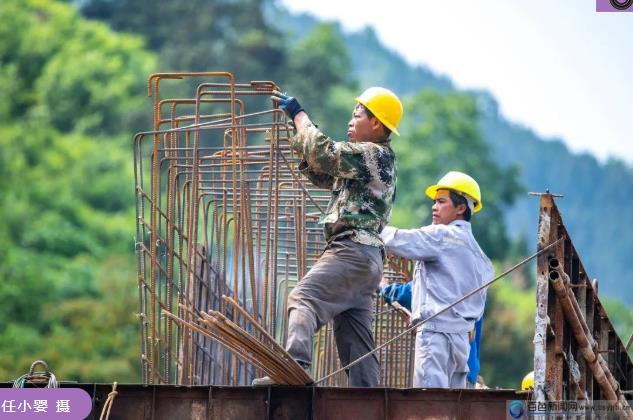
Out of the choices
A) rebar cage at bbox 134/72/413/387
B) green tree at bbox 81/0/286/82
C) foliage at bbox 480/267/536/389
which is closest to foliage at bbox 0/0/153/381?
green tree at bbox 81/0/286/82

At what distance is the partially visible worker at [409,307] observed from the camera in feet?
47.9

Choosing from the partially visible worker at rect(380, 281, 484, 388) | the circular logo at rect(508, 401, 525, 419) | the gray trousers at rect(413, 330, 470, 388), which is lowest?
the circular logo at rect(508, 401, 525, 419)

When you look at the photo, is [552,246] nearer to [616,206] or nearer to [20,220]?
[20,220]

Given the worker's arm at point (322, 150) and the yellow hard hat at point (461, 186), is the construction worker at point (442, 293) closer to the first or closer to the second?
the yellow hard hat at point (461, 186)

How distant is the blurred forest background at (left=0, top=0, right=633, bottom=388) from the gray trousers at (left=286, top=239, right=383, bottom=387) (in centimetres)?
4929

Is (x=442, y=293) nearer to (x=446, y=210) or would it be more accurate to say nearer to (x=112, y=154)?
(x=446, y=210)

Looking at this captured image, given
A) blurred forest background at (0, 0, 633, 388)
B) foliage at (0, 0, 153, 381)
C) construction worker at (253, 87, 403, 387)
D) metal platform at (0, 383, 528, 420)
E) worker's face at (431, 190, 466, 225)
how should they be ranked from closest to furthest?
metal platform at (0, 383, 528, 420) < construction worker at (253, 87, 403, 387) < worker's face at (431, 190, 466, 225) < foliage at (0, 0, 153, 381) < blurred forest background at (0, 0, 633, 388)

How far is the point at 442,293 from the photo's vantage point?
13.7 m

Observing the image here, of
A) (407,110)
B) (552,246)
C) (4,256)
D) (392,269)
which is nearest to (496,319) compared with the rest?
(4,256)

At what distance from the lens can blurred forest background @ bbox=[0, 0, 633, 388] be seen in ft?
235

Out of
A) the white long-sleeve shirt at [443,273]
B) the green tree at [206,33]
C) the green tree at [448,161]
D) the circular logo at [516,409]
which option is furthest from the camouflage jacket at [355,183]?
the green tree at [206,33]

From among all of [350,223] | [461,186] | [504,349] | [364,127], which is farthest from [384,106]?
[504,349]

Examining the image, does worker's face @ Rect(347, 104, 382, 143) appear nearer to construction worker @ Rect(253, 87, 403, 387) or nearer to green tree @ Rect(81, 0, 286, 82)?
construction worker @ Rect(253, 87, 403, 387)

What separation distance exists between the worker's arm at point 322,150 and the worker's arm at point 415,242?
27.8 inches
